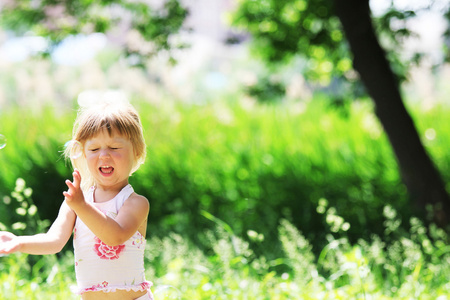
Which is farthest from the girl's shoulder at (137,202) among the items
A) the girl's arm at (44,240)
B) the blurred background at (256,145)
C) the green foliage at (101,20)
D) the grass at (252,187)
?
the green foliage at (101,20)

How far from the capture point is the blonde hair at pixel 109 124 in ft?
7.54

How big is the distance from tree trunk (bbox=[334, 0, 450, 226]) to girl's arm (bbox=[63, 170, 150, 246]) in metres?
3.11

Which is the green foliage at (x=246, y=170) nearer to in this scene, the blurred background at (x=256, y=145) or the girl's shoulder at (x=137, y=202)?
the blurred background at (x=256, y=145)

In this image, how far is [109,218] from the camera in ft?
7.09

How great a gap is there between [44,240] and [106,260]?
22 cm

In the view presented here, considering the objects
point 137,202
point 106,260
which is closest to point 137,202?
point 137,202

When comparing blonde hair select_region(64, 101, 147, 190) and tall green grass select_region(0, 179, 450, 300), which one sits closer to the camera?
blonde hair select_region(64, 101, 147, 190)

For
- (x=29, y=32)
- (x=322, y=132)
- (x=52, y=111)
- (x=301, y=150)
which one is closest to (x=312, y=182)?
(x=301, y=150)

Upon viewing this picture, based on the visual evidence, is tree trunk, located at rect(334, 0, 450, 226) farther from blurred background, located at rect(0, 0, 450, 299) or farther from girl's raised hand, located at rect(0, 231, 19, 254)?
girl's raised hand, located at rect(0, 231, 19, 254)

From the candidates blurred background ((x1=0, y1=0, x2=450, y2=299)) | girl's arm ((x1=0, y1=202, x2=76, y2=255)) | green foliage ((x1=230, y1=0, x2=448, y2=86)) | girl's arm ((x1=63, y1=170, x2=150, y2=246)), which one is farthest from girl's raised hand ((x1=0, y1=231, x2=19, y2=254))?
green foliage ((x1=230, y1=0, x2=448, y2=86))

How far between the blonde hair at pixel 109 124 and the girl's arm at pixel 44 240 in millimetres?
221

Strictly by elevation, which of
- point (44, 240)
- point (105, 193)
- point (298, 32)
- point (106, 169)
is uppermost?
point (298, 32)

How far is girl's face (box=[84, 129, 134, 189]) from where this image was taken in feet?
7.46

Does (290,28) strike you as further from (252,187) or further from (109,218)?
(109,218)
